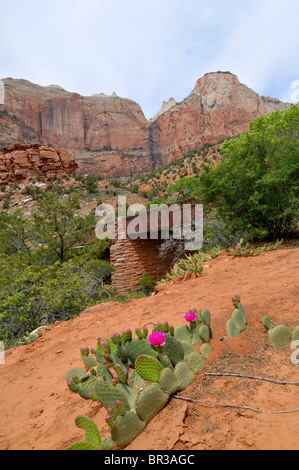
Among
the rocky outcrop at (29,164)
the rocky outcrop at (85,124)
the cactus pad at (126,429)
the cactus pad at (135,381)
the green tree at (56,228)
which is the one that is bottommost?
the cactus pad at (135,381)

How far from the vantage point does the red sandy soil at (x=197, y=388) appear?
1106 millimetres

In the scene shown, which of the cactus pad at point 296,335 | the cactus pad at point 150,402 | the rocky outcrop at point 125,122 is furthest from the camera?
the rocky outcrop at point 125,122

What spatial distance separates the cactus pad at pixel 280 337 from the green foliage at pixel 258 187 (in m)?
4.66

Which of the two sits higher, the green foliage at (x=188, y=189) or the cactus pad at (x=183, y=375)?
the green foliage at (x=188, y=189)

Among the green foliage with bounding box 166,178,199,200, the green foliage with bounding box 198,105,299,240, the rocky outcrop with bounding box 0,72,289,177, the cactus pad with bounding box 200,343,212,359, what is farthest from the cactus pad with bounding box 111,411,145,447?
the rocky outcrop with bounding box 0,72,289,177

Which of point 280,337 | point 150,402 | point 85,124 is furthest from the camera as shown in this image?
point 85,124

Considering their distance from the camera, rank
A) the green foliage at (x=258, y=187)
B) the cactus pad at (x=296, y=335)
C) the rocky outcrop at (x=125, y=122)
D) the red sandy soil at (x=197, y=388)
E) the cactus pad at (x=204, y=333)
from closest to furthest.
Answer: the red sandy soil at (x=197, y=388) → the cactus pad at (x=296, y=335) → the cactus pad at (x=204, y=333) → the green foliage at (x=258, y=187) → the rocky outcrop at (x=125, y=122)

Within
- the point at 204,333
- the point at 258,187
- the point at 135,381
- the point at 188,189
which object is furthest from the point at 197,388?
the point at 188,189

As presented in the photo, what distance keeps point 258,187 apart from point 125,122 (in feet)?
221

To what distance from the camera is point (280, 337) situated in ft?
5.85

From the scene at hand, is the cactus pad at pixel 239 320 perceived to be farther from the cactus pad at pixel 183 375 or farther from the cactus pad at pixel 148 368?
the cactus pad at pixel 148 368

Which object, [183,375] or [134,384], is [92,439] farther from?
[183,375]

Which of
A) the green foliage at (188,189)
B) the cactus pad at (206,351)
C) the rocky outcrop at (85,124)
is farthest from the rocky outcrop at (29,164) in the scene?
the cactus pad at (206,351)
